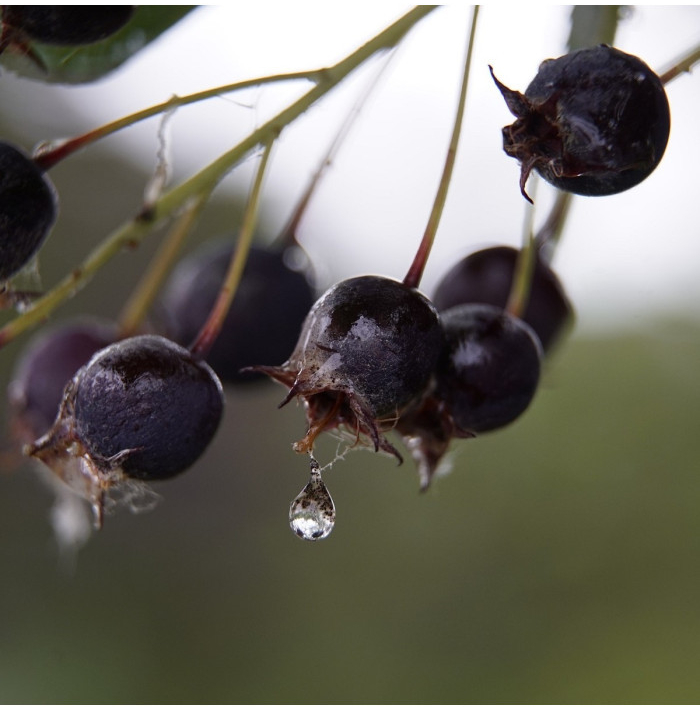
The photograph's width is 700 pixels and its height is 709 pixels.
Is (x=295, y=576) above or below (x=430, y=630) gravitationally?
above

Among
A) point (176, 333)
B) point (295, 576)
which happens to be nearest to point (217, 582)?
point (295, 576)

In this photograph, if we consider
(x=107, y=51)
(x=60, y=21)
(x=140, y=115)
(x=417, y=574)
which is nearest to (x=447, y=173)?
(x=140, y=115)

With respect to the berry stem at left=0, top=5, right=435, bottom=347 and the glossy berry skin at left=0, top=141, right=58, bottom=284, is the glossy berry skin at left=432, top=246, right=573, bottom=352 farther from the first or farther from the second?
the glossy berry skin at left=0, top=141, right=58, bottom=284

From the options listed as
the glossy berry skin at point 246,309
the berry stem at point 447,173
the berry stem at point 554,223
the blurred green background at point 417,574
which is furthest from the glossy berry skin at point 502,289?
the blurred green background at point 417,574

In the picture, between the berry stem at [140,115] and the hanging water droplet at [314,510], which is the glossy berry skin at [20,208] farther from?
the hanging water droplet at [314,510]

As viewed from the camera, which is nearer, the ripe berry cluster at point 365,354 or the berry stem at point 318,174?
the ripe berry cluster at point 365,354

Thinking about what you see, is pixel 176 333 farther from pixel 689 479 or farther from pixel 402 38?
pixel 689 479
